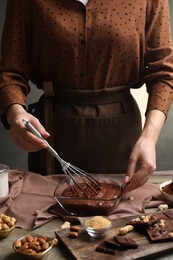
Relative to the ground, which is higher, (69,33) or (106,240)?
(69,33)

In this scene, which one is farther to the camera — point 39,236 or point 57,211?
point 57,211

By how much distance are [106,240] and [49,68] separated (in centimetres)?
62

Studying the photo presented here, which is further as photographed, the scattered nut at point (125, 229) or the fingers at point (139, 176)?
the fingers at point (139, 176)

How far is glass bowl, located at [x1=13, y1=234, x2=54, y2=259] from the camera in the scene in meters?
0.93

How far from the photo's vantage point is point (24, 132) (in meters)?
1.14

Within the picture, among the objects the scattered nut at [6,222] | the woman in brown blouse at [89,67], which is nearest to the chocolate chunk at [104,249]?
the scattered nut at [6,222]

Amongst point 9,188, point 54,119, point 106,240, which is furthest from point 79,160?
point 106,240

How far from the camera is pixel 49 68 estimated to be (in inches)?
55.1

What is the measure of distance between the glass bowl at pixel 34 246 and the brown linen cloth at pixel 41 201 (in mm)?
103

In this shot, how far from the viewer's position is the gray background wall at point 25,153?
2.39 metres

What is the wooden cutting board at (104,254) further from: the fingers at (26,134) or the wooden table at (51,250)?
the fingers at (26,134)

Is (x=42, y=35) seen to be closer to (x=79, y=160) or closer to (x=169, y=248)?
(x=79, y=160)

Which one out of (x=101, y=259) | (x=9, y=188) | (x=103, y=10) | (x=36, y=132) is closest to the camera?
(x=101, y=259)

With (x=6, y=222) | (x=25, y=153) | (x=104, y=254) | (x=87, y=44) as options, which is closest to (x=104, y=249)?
(x=104, y=254)
